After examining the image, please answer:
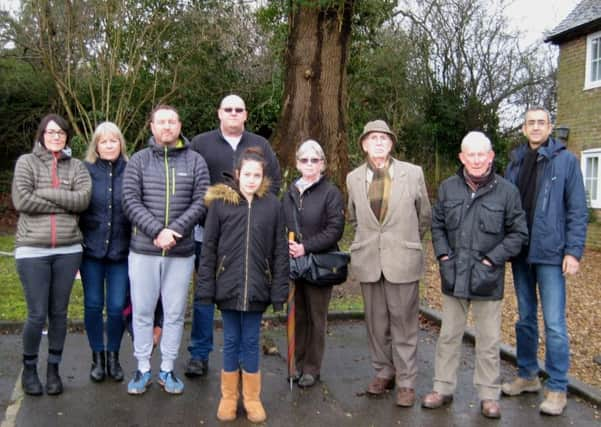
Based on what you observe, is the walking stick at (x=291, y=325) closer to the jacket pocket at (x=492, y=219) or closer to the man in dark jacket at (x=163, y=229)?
the man in dark jacket at (x=163, y=229)

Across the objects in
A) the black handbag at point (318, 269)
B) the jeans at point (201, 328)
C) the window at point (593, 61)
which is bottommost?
the jeans at point (201, 328)

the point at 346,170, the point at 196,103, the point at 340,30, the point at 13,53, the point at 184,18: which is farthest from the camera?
the point at 13,53

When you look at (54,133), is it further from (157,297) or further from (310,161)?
(310,161)

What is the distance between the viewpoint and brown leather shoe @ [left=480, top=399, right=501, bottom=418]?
454 cm

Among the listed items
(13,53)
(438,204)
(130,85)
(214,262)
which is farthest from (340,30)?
(13,53)

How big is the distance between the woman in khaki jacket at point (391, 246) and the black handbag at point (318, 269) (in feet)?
0.49

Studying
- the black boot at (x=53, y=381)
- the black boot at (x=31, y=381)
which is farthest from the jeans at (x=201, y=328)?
the black boot at (x=31, y=381)

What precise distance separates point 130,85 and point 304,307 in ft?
42.0

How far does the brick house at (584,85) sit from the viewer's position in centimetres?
1641

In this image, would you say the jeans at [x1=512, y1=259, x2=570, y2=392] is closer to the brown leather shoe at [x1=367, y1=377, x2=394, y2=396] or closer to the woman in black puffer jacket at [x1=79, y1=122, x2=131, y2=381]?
the brown leather shoe at [x1=367, y1=377, x2=394, y2=396]

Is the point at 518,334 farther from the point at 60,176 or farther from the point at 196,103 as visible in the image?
the point at 196,103

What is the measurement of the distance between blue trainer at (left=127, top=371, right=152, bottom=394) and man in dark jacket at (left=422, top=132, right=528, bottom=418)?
2245mm

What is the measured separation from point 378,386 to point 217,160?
240 cm

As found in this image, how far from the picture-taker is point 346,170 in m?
11.2
